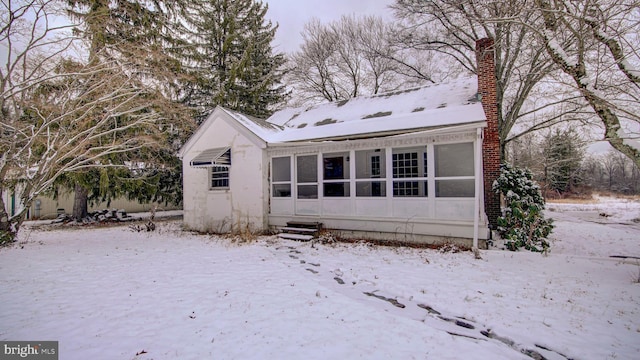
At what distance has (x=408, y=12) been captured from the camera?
51.2 ft

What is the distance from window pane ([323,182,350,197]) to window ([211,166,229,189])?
421 cm

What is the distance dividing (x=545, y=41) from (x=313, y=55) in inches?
749

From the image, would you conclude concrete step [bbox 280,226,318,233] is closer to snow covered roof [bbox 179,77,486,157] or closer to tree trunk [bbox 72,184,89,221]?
snow covered roof [bbox 179,77,486,157]

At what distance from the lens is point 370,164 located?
11.9 m

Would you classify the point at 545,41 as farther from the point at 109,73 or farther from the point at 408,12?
the point at 109,73

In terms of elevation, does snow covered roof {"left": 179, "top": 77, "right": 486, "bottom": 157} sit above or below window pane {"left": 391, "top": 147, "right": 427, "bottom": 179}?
above

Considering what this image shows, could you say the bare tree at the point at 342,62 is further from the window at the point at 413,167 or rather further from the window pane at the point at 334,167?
the window pane at the point at 334,167

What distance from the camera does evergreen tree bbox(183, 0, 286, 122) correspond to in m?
19.8

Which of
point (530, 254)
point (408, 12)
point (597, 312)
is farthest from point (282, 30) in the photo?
point (597, 312)

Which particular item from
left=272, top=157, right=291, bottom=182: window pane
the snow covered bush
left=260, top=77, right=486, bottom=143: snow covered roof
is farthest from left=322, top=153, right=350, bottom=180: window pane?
the snow covered bush

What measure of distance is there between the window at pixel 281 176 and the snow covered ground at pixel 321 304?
3375 millimetres

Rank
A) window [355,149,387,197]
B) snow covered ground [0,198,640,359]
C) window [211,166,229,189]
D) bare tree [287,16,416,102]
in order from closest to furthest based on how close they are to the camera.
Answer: snow covered ground [0,198,640,359] < window [355,149,387,197] < window [211,166,229,189] < bare tree [287,16,416,102]

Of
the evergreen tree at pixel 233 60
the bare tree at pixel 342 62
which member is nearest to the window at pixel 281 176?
the evergreen tree at pixel 233 60

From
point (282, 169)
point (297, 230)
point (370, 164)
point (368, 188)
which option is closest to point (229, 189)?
point (282, 169)
